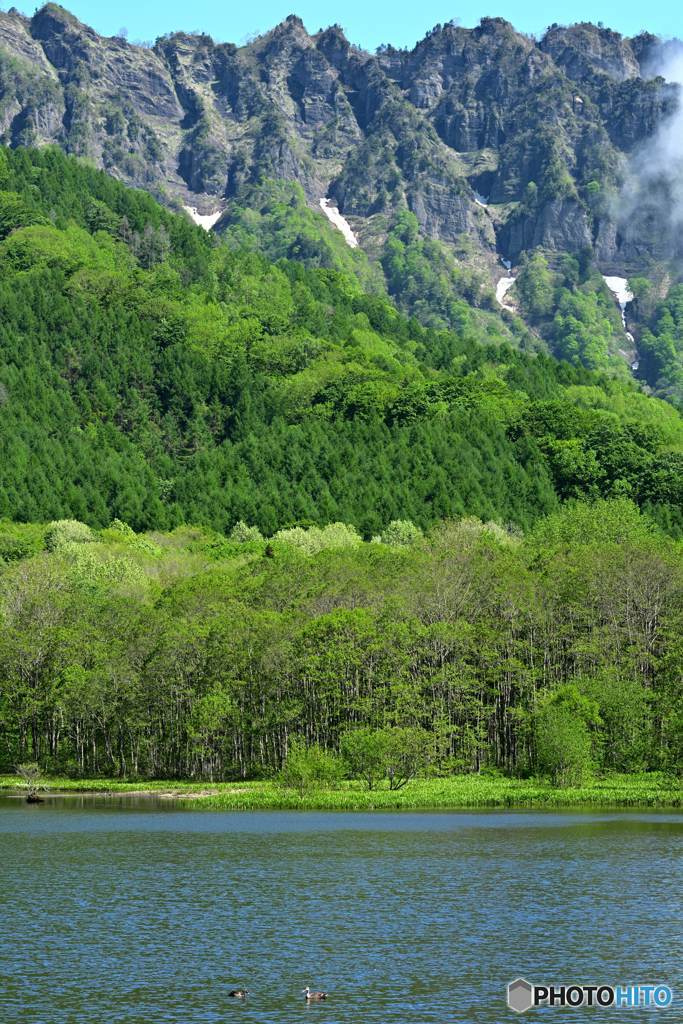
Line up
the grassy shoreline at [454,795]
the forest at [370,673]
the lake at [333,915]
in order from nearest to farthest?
1. the lake at [333,915]
2. the grassy shoreline at [454,795]
3. the forest at [370,673]

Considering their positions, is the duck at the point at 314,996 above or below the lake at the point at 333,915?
below

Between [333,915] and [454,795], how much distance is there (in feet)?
157

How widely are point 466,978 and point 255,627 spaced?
A: 274 ft

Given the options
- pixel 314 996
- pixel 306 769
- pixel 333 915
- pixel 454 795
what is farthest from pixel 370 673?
pixel 314 996

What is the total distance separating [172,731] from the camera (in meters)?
137

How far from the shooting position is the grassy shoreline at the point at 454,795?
114 m

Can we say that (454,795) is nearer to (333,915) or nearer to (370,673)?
(370,673)

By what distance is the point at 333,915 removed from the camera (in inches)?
2753

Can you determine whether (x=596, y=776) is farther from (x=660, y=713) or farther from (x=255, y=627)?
(x=255, y=627)

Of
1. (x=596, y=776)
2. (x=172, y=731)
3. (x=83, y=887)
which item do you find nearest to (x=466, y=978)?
(x=83, y=887)

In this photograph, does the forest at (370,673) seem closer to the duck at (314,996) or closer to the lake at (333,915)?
the lake at (333,915)

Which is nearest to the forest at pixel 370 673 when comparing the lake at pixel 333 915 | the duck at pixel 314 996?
the lake at pixel 333 915

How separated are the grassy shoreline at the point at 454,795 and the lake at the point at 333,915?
28.7 ft

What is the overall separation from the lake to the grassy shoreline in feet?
28.7
